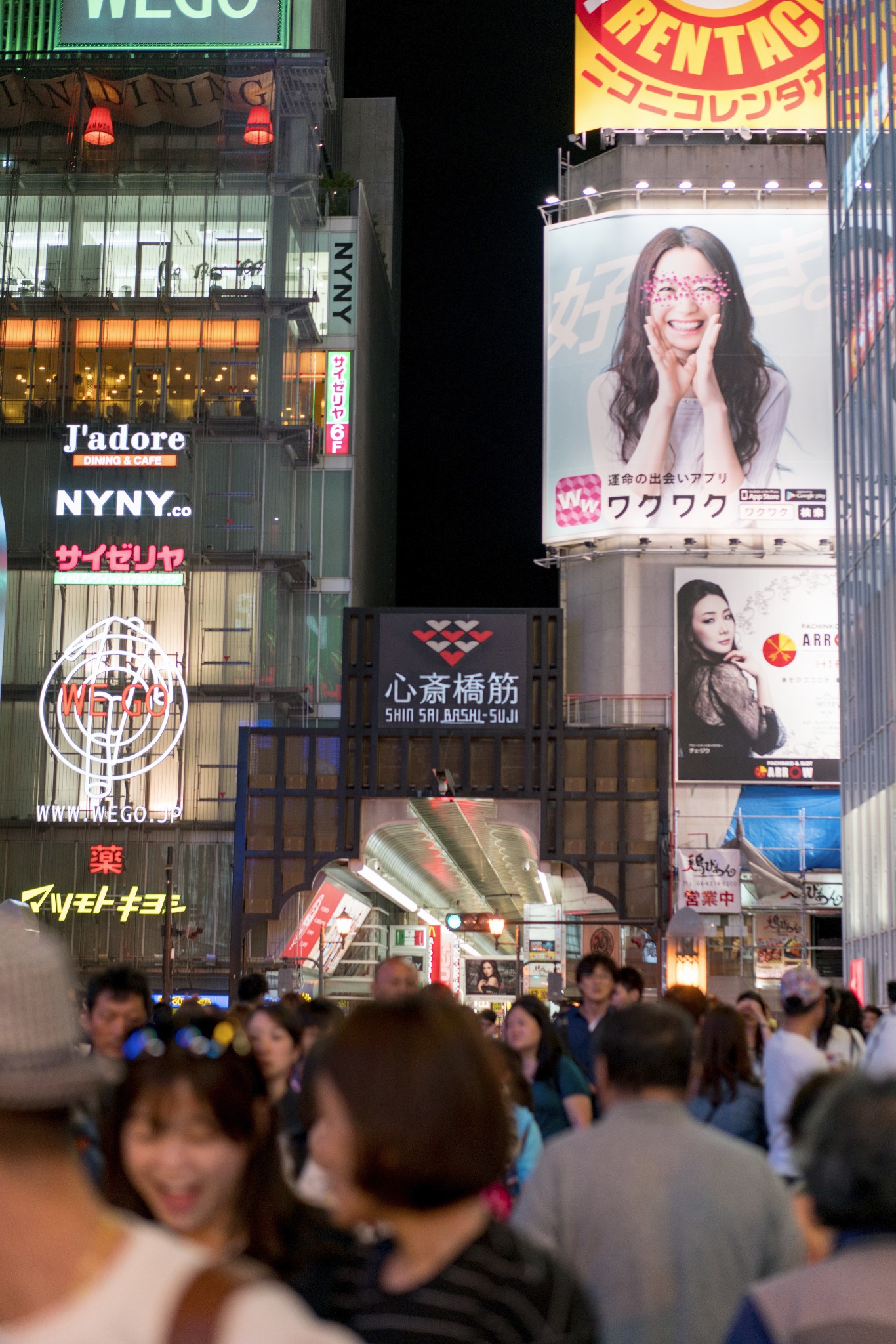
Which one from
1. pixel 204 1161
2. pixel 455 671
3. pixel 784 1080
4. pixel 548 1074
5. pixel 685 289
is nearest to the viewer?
pixel 204 1161

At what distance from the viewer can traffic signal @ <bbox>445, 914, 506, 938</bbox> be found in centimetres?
3444

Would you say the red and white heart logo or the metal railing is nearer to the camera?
the red and white heart logo

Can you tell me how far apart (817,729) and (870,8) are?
21.3 metres

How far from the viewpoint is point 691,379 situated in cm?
4794

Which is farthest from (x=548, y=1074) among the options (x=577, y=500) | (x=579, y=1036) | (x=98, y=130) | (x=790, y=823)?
(x=98, y=130)

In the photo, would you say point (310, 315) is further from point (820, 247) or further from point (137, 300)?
point (820, 247)

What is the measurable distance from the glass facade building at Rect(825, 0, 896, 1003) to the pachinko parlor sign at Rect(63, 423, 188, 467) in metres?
19.8

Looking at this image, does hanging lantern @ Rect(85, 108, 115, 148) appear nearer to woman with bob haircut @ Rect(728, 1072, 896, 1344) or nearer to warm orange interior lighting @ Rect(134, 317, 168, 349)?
warm orange interior lighting @ Rect(134, 317, 168, 349)

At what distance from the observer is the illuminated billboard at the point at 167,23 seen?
51281 millimetres

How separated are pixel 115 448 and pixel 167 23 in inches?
603

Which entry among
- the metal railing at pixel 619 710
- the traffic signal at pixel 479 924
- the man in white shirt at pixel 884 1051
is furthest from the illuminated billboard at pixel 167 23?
the man in white shirt at pixel 884 1051

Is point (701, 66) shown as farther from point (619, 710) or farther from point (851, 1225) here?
point (851, 1225)

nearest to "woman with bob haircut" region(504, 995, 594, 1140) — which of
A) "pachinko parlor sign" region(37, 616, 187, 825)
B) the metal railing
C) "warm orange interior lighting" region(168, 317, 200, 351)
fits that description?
"pachinko parlor sign" region(37, 616, 187, 825)

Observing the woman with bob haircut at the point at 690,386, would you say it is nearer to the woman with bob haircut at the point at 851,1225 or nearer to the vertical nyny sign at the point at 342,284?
the vertical nyny sign at the point at 342,284
